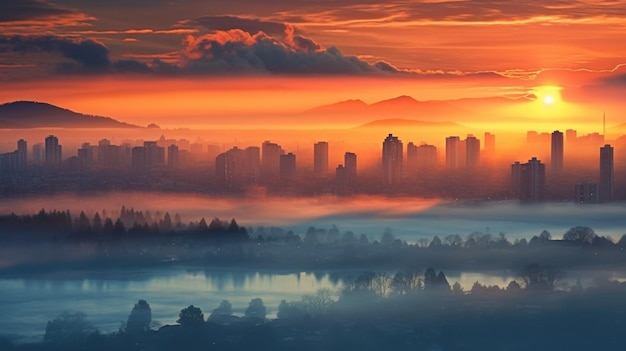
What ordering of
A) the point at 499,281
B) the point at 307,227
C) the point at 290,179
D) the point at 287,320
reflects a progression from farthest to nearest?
the point at 290,179
the point at 307,227
the point at 499,281
the point at 287,320

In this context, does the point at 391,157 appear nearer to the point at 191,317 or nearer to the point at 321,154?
the point at 321,154

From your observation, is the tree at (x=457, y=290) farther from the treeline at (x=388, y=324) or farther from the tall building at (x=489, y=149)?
the tall building at (x=489, y=149)

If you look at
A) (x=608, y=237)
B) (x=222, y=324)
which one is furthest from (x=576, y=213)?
(x=222, y=324)

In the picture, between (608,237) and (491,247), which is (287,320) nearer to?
(491,247)

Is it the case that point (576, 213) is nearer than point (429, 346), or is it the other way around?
point (429, 346)

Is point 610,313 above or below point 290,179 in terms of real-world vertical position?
below

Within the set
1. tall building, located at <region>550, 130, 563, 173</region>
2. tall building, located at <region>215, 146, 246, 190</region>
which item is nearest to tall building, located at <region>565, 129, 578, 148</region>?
tall building, located at <region>550, 130, 563, 173</region>

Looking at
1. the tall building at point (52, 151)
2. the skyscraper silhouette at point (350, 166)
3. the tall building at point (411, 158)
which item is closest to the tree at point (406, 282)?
the skyscraper silhouette at point (350, 166)

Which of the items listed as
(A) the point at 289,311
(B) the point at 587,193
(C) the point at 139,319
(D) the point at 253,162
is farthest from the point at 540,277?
(D) the point at 253,162
